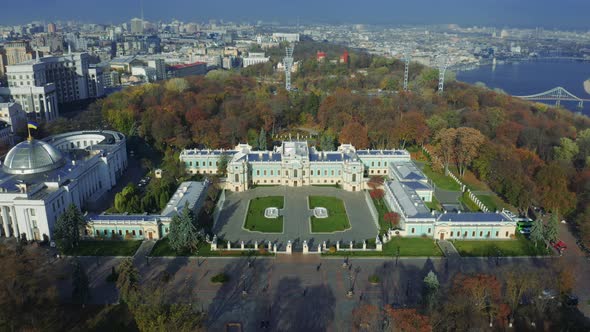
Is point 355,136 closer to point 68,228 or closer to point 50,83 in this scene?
point 68,228

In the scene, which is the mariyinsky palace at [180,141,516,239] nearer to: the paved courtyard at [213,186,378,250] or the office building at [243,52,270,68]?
the paved courtyard at [213,186,378,250]

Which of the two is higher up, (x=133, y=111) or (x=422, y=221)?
(x=133, y=111)

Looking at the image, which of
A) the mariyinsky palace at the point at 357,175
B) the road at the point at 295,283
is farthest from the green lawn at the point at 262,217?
the road at the point at 295,283

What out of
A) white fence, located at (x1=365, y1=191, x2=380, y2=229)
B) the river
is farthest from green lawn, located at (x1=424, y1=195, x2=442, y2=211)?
the river

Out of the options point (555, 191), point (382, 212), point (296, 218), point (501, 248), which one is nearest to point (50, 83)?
point (296, 218)

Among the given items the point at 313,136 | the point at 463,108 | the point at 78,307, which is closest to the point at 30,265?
the point at 78,307

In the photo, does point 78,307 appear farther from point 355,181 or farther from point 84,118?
point 84,118
